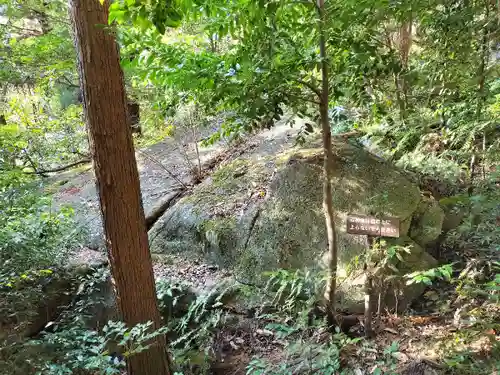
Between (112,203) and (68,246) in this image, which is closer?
(112,203)

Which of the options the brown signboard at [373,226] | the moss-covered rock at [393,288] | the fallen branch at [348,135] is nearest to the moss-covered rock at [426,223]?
the moss-covered rock at [393,288]

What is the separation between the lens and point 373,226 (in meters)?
3.12

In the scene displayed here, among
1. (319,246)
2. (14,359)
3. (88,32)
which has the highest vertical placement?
(88,32)

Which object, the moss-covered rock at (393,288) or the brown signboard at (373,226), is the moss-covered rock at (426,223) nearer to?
the moss-covered rock at (393,288)

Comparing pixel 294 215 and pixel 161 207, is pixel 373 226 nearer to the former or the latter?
pixel 294 215

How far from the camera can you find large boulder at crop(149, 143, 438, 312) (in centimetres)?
415

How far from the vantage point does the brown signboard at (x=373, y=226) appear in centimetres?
302

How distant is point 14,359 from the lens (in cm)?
308

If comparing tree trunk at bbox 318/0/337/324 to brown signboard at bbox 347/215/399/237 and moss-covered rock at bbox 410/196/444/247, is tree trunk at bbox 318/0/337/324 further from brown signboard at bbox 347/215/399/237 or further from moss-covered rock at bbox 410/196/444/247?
moss-covered rock at bbox 410/196/444/247

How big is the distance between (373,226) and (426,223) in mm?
1366

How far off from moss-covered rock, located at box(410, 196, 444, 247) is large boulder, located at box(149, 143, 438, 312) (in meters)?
0.09

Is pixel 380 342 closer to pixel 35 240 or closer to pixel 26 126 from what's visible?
pixel 35 240

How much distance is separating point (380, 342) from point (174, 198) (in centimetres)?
404

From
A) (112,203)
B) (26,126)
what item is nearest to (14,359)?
(112,203)
